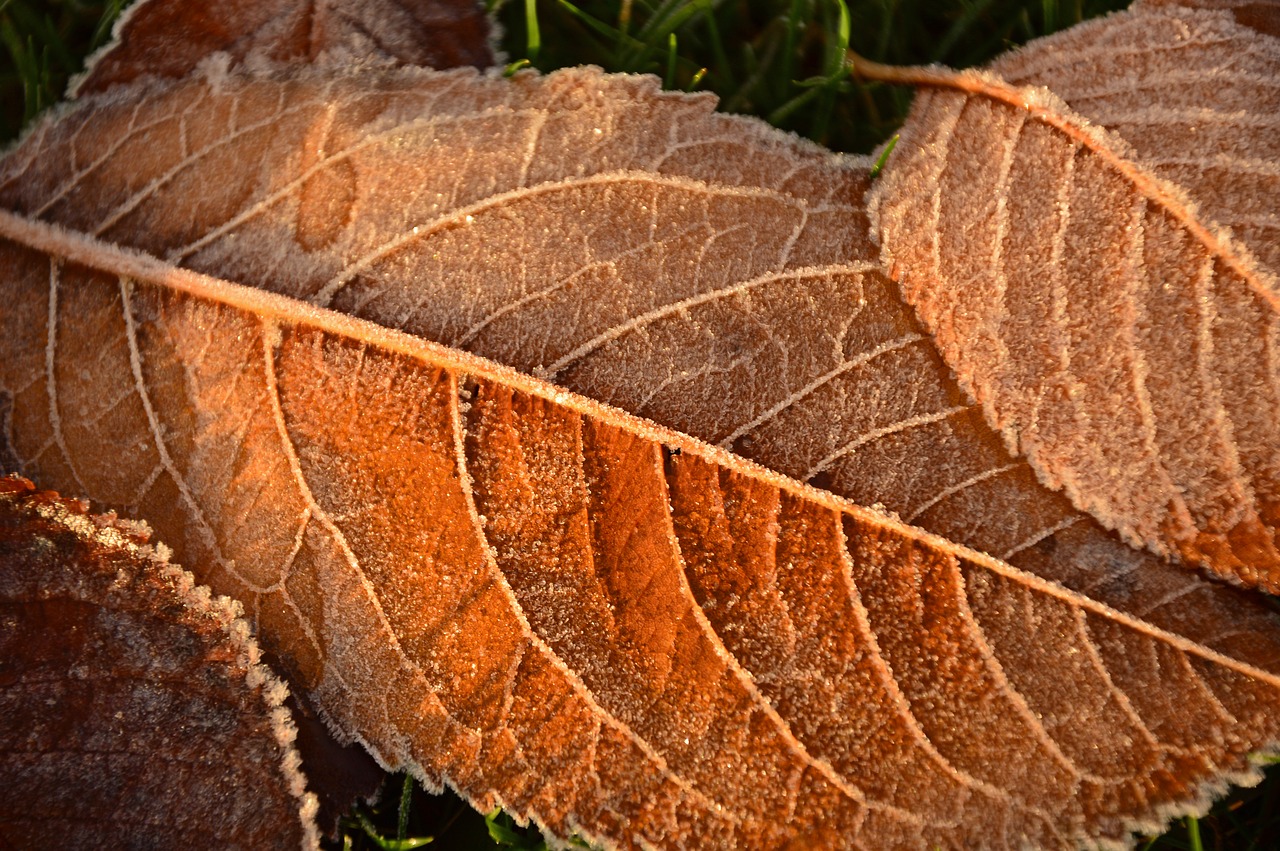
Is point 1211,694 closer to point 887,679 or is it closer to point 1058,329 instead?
point 887,679

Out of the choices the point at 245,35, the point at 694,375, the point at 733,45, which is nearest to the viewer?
the point at 694,375

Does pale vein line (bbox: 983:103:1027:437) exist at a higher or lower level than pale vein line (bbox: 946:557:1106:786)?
higher

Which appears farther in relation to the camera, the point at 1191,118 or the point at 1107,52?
the point at 1107,52

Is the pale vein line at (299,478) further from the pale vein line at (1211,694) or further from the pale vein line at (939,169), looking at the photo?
the pale vein line at (1211,694)

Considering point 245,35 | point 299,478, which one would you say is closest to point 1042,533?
point 299,478

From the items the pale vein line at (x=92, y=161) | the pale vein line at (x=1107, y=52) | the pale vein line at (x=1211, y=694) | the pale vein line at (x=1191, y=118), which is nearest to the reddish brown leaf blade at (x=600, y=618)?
the pale vein line at (x=1211, y=694)

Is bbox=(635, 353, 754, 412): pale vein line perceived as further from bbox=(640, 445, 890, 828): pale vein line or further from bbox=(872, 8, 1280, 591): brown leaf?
bbox=(872, 8, 1280, 591): brown leaf

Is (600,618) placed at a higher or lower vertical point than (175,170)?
lower

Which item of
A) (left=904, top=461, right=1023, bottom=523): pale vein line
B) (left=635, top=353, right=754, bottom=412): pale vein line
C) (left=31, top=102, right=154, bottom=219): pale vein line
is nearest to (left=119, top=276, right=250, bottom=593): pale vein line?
(left=31, top=102, right=154, bottom=219): pale vein line

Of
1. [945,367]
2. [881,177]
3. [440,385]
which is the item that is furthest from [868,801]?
[881,177]
